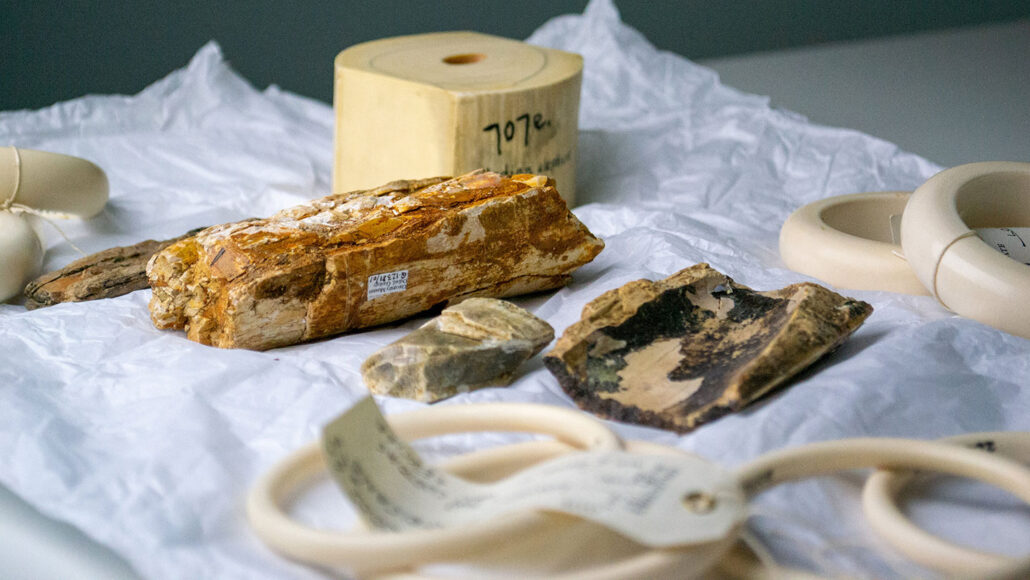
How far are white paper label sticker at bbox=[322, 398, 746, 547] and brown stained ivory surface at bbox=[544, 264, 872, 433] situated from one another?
0.25m

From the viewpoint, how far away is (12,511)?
43.2 inches

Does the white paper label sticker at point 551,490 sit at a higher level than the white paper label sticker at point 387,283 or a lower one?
higher

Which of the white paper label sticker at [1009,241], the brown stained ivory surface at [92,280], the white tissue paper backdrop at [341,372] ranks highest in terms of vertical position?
the white paper label sticker at [1009,241]

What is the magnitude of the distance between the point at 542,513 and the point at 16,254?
51.4 inches

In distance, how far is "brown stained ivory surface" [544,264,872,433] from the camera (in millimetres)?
1283

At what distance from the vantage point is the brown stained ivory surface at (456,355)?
135cm

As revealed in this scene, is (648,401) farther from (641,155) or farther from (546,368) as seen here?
(641,155)

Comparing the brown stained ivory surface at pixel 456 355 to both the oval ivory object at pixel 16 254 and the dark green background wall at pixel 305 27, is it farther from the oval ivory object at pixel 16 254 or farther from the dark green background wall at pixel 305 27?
the dark green background wall at pixel 305 27

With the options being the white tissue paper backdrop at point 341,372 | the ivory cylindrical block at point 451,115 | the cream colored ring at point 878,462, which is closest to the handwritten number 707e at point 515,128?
→ the ivory cylindrical block at point 451,115

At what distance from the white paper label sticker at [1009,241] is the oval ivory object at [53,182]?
1.85 m

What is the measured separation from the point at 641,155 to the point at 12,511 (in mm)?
1926

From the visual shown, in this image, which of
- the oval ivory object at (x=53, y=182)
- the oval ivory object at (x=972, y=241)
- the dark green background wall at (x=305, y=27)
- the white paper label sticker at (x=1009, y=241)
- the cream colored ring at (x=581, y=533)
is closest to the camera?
the cream colored ring at (x=581, y=533)

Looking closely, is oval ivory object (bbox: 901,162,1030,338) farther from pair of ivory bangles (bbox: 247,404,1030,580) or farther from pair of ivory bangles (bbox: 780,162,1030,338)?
pair of ivory bangles (bbox: 247,404,1030,580)

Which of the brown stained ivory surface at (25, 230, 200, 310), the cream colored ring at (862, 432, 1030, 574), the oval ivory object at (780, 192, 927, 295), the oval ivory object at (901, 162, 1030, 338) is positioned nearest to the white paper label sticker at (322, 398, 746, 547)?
the cream colored ring at (862, 432, 1030, 574)
